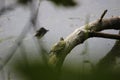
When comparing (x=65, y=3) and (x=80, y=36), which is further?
(x=80, y=36)

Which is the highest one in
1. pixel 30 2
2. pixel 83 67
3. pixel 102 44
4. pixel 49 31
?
pixel 30 2

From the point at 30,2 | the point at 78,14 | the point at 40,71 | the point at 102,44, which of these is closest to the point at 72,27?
the point at 78,14

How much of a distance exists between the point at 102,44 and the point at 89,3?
1.73ft

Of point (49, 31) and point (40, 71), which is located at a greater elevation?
point (40, 71)

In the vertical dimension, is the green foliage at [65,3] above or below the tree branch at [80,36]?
above

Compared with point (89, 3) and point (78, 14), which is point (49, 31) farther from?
point (89, 3)

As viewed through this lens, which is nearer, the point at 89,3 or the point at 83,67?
the point at 83,67

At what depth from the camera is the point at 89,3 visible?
208 cm

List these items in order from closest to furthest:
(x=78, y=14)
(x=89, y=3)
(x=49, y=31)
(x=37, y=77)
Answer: (x=37, y=77) < (x=49, y=31) < (x=78, y=14) < (x=89, y=3)

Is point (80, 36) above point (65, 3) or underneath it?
underneath

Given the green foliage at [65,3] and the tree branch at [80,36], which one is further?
the tree branch at [80,36]

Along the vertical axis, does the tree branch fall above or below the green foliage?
below

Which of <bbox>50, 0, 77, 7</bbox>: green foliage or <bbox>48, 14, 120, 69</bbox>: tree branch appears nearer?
<bbox>50, 0, 77, 7</bbox>: green foliage

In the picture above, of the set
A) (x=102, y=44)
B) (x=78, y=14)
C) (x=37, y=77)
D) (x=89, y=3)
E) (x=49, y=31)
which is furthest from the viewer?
(x=89, y=3)
